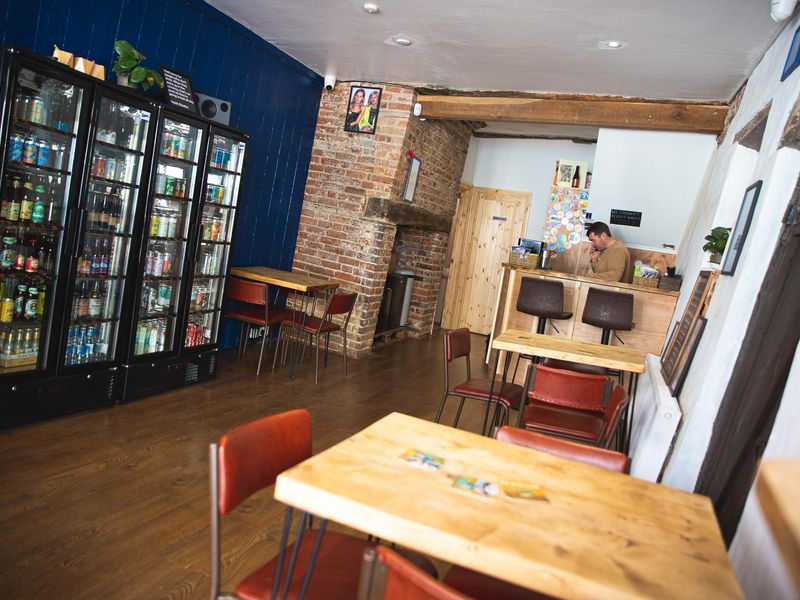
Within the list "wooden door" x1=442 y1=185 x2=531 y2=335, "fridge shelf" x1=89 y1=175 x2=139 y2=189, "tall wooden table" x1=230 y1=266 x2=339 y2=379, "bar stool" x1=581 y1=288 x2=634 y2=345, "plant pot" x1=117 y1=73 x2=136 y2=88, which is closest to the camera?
"fridge shelf" x1=89 y1=175 x2=139 y2=189

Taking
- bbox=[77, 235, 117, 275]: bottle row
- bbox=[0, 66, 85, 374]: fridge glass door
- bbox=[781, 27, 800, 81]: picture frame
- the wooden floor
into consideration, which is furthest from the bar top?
bbox=[0, 66, 85, 374]: fridge glass door

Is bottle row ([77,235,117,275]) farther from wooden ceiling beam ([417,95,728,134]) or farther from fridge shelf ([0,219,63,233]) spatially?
wooden ceiling beam ([417,95,728,134])

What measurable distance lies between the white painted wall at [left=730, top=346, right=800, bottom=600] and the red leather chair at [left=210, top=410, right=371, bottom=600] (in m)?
1.09

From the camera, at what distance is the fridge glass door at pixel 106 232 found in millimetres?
3721

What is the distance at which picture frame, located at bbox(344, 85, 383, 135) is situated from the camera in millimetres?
6344

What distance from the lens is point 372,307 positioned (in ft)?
21.5

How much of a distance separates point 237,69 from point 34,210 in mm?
2578

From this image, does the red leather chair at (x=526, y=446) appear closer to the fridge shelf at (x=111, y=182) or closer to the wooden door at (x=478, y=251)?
the fridge shelf at (x=111, y=182)

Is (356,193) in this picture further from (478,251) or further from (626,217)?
(478,251)

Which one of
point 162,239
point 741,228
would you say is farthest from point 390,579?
point 162,239

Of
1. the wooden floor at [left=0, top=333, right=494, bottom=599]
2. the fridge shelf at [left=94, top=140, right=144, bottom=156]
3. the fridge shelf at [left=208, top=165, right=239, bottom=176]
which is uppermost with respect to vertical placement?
the fridge shelf at [left=208, top=165, right=239, bottom=176]

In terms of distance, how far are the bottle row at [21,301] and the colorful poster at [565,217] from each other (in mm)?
6070

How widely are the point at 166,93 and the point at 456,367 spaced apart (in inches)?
165

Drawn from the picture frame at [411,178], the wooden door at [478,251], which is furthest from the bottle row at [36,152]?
the wooden door at [478,251]
